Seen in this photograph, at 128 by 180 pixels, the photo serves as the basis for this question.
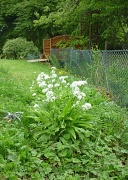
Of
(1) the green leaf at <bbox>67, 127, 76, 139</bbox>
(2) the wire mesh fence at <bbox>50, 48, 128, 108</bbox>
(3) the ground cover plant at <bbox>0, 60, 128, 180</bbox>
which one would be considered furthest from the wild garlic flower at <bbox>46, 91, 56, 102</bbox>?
(2) the wire mesh fence at <bbox>50, 48, 128, 108</bbox>

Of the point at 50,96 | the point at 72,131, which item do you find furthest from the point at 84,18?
the point at 72,131

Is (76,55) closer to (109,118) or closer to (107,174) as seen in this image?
(109,118)

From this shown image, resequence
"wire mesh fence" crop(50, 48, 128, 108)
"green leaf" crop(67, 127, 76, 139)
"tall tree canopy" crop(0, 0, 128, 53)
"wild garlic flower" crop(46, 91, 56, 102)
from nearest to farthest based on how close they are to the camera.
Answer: "green leaf" crop(67, 127, 76, 139)
"wild garlic flower" crop(46, 91, 56, 102)
"wire mesh fence" crop(50, 48, 128, 108)
"tall tree canopy" crop(0, 0, 128, 53)

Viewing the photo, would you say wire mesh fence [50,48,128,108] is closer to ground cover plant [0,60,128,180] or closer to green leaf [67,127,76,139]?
ground cover plant [0,60,128,180]

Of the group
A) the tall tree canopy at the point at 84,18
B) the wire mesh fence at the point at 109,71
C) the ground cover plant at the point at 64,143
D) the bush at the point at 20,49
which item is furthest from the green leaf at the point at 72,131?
the bush at the point at 20,49

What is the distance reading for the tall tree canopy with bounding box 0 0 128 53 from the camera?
11242 millimetres

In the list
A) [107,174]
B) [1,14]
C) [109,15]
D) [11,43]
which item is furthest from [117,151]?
[1,14]

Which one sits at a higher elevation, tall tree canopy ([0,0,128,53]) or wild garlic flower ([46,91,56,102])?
tall tree canopy ([0,0,128,53])

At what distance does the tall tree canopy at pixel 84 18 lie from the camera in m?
11.2

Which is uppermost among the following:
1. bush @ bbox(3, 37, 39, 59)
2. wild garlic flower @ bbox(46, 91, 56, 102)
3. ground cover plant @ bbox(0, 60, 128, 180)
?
bush @ bbox(3, 37, 39, 59)

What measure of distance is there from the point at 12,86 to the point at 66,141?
3.14 meters

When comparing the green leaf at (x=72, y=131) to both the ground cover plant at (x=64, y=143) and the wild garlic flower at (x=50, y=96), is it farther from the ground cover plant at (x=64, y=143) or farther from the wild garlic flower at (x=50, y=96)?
the wild garlic flower at (x=50, y=96)

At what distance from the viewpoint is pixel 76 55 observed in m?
9.48

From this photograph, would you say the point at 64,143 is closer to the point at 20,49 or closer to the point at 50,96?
the point at 50,96
